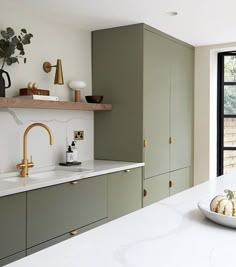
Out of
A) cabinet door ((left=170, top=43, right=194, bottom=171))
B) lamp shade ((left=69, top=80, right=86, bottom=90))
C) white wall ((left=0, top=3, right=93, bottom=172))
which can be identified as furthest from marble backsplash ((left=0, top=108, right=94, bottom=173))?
cabinet door ((left=170, top=43, right=194, bottom=171))

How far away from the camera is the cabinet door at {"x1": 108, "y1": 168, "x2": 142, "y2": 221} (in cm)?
315

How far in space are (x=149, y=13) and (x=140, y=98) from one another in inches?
31.3

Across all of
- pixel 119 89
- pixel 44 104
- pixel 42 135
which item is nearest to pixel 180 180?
pixel 119 89

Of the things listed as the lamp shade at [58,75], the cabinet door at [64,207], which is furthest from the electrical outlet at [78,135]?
the cabinet door at [64,207]

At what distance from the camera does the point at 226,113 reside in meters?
4.72

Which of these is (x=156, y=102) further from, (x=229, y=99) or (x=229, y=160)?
(x=229, y=160)

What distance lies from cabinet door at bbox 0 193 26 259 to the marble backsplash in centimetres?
69

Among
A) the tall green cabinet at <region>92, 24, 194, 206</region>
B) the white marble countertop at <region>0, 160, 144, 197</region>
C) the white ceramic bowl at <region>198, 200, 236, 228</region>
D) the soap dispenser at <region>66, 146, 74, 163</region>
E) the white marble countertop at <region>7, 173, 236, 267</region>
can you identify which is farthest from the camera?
the tall green cabinet at <region>92, 24, 194, 206</region>

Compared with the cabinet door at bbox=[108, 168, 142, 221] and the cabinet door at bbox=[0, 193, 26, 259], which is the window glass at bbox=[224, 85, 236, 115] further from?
the cabinet door at bbox=[0, 193, 26, 259]

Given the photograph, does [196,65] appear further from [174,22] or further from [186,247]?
[186,247]

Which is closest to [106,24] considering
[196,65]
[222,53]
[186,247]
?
[196,65]

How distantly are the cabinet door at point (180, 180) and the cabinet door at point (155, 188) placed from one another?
15 cm

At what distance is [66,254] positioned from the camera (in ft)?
3.29

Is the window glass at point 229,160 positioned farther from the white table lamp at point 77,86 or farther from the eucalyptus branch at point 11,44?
the eucalyptus branch at point 11,44
